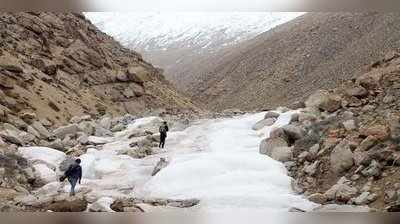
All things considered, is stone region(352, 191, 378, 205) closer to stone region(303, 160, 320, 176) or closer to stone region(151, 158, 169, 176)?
stone region(303, 160, 320, 176)

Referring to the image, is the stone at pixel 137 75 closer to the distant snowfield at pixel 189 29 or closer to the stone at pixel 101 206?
the stone at pixel 101 206

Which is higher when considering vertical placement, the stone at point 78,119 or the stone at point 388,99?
the stone at point 78,119

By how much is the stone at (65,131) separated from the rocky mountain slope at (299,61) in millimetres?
9779

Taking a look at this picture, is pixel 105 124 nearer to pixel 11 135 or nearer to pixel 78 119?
pixel 78 119

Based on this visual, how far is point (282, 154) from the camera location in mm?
7930

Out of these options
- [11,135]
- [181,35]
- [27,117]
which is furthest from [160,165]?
[181,35]

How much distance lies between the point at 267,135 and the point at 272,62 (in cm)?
1842

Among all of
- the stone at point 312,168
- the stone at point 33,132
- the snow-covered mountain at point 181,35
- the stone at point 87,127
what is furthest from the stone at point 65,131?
the snow-covered mountain at point 181,35

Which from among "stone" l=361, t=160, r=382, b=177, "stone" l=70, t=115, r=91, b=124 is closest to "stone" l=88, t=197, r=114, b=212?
"stone" l=361, t=160, r=382, b=177

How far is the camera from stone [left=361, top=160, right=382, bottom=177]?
6.83m

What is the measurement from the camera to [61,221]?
625 centimetres

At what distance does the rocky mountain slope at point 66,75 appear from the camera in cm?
1260

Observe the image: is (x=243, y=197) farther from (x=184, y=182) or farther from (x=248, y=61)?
(x=248, y=61)

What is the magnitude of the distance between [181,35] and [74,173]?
30781 mm
